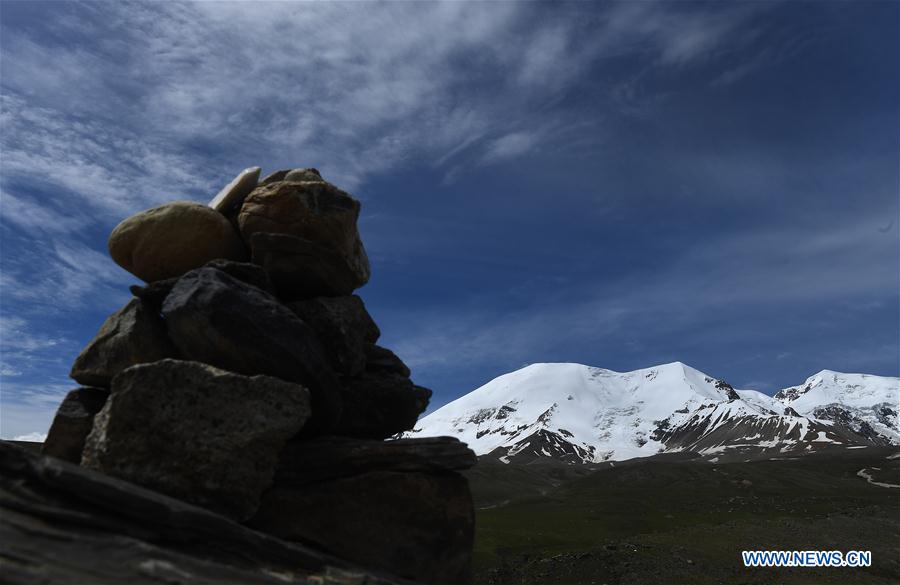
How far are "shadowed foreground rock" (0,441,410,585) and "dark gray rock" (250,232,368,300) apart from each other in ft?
26.3

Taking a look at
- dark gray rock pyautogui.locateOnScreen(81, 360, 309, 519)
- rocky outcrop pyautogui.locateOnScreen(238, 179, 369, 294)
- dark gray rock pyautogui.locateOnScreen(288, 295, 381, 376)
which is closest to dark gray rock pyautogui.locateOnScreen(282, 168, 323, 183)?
rocky outcrop pyautogui.locateOnScreen(238, 179, 369, 294)

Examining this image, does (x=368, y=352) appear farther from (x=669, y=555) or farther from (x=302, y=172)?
(x=669, y=555)

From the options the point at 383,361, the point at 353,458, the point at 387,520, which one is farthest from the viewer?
the point at 383,361

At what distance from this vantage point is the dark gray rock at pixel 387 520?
49.1 ft

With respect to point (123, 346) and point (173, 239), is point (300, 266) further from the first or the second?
point (123, 346)

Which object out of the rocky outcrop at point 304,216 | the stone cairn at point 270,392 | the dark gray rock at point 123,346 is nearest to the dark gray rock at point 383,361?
the stone cairn at point 270,392

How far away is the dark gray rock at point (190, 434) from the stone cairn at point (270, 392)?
3cm

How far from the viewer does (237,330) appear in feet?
48.6

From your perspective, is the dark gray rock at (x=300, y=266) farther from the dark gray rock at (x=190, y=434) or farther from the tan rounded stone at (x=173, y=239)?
the dark gray rock at (x=190, y=434)

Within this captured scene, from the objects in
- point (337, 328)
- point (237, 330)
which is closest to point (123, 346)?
point (237, 330)

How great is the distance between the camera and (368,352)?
67.8 feet

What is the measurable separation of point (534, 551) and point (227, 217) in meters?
78.2

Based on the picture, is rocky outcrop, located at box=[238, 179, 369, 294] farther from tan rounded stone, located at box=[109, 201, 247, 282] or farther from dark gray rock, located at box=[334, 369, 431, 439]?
dark gray rock, located at box=[334, 369, 431, 439]

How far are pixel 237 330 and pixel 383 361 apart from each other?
653 centimetres
